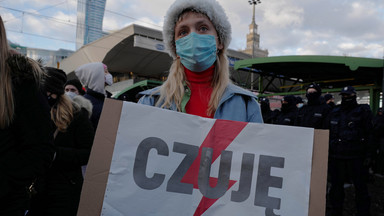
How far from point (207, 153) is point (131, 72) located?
3321 centimetres

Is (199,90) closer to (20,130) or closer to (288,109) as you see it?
(20,130)

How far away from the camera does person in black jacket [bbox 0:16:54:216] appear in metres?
1.30

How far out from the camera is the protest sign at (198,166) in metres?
1.21

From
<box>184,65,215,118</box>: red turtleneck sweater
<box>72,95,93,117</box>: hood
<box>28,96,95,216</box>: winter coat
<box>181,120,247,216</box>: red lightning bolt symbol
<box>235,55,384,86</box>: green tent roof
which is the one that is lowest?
<box>28,96,95,216</box>: winter coat

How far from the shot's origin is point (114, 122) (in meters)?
1.26

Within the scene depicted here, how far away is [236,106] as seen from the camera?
1577 mm

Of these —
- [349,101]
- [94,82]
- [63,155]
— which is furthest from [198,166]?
[349,101]

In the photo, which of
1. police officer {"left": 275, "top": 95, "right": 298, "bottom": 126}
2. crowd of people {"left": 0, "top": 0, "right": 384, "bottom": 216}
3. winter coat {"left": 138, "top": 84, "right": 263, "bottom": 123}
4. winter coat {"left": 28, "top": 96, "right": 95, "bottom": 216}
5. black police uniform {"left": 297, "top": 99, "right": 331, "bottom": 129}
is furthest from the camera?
police officer {"left": 275, "top": 95, "right": 298, "bottom": 126}

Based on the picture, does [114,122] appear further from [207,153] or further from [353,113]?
[353,113]

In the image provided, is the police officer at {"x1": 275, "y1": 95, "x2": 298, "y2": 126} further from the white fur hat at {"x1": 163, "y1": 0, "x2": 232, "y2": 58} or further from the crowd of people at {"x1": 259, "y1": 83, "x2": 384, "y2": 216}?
the white fur hat at {"x1": 163, "y1": 0, "x2": 232, "y2": 58}

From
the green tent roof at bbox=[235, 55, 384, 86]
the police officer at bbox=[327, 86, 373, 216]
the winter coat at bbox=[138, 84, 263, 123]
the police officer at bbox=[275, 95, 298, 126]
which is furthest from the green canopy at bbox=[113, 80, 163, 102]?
the winter coat at bbox=[138, 84, 263, 123]

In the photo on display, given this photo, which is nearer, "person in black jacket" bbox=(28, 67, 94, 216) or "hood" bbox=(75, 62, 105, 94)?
"person in black jacket" bbox=(28, 67, 94, 216)

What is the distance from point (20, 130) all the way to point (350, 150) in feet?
15.4

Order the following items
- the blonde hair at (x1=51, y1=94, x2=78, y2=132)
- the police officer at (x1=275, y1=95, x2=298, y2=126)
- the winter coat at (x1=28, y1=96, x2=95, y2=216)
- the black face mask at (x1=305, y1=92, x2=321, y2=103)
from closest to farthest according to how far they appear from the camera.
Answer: the winter coat at (x1=28, y1=96, x2=95, y2=216), the blonde hair at (x1=51, y1=94, x2=78, y2=132), the black face mask at (x1=305, y1=92, x2=321, y2=103), the police officer at (x1=275, y1=95, x2=298, y2=126)
